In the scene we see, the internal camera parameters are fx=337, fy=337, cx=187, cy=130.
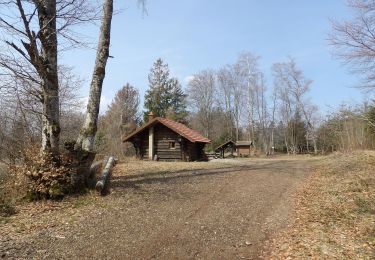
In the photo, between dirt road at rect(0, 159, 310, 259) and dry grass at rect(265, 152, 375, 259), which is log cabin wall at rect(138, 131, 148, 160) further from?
dry grass at rect(265, 152, 375, 259)

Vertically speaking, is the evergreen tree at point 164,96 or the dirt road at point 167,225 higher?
the evergreen tree at point 164,96

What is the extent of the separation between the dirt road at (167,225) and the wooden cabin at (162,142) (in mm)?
13231

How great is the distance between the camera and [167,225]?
751 centimetres

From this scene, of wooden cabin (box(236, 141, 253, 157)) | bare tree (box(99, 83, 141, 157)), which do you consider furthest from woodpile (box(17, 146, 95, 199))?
wooden cabin (box(236, 141, 253, 157))

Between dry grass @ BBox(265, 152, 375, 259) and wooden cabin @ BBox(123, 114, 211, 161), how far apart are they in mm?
12929

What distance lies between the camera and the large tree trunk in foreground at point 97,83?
35.3ft

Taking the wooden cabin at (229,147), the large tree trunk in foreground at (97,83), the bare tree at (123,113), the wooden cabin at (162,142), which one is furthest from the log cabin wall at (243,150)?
the large tree trunk in foreground at (97,83)

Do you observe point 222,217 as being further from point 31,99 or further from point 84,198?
point 31,99

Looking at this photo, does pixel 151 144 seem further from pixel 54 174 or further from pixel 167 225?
pixel 167 225

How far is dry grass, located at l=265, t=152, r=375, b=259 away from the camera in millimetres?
6344

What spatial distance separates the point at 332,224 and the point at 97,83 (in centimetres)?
819

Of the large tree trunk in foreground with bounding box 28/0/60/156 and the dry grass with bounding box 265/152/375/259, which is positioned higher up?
the large tree trunk in foreground with bounding box 28/0/60/156

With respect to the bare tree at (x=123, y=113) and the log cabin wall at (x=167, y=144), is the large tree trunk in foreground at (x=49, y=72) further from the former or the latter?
the bare tree at (x=123, y=113)

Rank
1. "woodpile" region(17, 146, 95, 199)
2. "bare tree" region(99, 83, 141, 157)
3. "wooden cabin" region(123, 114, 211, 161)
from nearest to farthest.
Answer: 1. "woodpile" region(17, 146, 95, 199)
2. "wooden cabin" region(123, 114, 211, 161)
3. "bare tree" region(99, 83, 141, 157)
